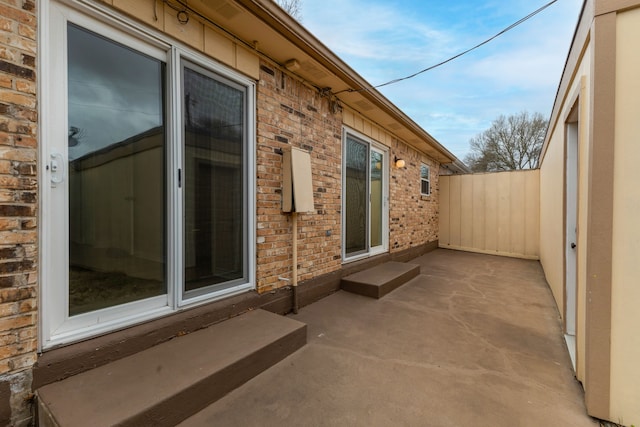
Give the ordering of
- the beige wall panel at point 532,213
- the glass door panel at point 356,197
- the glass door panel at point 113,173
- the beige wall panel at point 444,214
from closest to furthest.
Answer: the glass door panel at point 113,173, the glass door panel at point 356,197, the beige wall panel at point 532,213, the beige wall panel at point 444,214

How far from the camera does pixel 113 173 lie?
6.11ft

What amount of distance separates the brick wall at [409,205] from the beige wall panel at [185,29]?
166 inches

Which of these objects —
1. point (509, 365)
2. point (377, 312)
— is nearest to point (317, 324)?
point (377, 312)

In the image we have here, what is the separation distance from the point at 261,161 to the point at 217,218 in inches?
30.1

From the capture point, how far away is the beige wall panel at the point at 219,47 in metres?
2.34

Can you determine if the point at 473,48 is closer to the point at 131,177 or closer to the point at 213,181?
the point at 213,181

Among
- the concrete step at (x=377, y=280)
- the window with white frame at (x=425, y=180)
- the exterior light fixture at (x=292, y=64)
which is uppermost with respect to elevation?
the exterior light fixture at (x=292, y=64)

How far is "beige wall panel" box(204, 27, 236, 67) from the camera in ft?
7.66

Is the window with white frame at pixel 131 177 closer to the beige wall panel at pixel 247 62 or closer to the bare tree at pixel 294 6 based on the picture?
the beige wall panel at pixel 247 62

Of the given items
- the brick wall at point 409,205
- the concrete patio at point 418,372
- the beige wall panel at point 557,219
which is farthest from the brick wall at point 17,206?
the brick wall at point 409,205

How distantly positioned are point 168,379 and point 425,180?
24.8 feet

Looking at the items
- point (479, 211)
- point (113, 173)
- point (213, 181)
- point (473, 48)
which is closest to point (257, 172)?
point (213, 181)

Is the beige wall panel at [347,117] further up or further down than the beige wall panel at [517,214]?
further up

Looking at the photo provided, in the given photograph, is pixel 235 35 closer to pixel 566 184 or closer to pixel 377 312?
pixel 377 312
